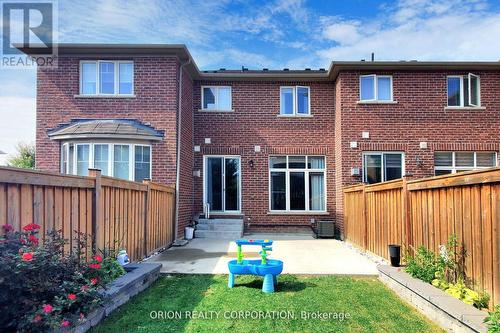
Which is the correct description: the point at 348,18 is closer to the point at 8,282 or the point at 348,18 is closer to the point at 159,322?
the point at 159,322

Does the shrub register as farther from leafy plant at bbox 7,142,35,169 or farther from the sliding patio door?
leafy plant at bbox 7,142,35,169

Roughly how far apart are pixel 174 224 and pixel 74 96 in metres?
5.16

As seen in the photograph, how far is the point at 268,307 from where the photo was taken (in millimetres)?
5113

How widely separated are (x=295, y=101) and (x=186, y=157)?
458cm

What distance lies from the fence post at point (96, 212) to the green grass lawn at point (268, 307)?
42.6 inches

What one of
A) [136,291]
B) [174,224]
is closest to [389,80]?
[174,224]

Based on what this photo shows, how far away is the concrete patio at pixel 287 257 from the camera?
751 cm

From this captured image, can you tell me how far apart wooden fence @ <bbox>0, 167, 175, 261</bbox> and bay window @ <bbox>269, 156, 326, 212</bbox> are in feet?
16.6

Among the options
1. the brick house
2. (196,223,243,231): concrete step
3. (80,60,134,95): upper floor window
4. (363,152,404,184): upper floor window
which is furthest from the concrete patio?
(80,60,134,95): upper floor window

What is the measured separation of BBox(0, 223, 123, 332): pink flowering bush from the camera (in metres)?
3.09

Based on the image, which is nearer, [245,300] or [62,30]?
[245,300]

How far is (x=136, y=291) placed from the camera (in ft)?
18.5

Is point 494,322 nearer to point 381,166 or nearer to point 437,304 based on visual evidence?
point 437,304

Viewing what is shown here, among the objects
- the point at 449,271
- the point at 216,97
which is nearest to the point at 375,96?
the point at 216,97
